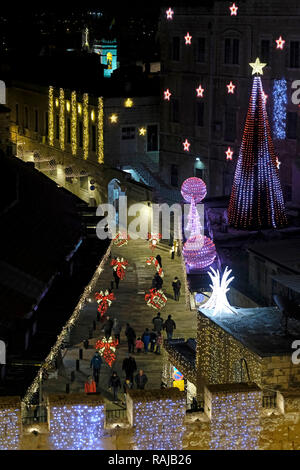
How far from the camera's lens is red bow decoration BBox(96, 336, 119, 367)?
3606cm

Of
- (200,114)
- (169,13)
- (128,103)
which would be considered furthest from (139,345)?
(128,103)

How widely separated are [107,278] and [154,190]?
9432 mm

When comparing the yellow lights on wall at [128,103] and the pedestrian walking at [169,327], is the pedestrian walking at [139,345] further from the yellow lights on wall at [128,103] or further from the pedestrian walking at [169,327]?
the yellow lights on wall at [128,103]

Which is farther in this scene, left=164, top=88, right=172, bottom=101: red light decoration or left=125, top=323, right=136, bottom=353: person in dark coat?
left=164, top=88, right=172, bottom=101: red light decoration

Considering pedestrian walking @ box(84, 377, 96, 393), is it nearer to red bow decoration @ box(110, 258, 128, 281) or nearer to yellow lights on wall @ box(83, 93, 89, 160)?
red bow decoration @ box(110, 258, 128, 281)

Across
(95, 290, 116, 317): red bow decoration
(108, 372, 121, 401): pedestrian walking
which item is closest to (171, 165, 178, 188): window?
(95, 290, 116, 317): red bow decoration

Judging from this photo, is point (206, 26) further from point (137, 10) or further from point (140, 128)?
point (137, 10)

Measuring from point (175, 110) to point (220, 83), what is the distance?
4061 mm

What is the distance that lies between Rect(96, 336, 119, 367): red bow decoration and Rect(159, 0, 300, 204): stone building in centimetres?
1801

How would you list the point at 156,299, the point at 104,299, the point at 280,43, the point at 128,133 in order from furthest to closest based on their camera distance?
the point at 128,133 → the point at 280,43 → the point at 156,299 → the point at 104,299

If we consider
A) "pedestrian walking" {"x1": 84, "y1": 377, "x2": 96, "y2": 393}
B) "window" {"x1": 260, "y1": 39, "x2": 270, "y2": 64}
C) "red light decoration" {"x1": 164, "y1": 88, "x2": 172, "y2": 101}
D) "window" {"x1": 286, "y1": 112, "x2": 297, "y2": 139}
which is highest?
"window" {"x1": 260, "y1": 39, "x2": 270, "y2": 64}

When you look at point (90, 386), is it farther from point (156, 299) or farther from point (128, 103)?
point (128, 103)

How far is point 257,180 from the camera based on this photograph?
155 ft

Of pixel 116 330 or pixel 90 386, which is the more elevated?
pixel 116 330
